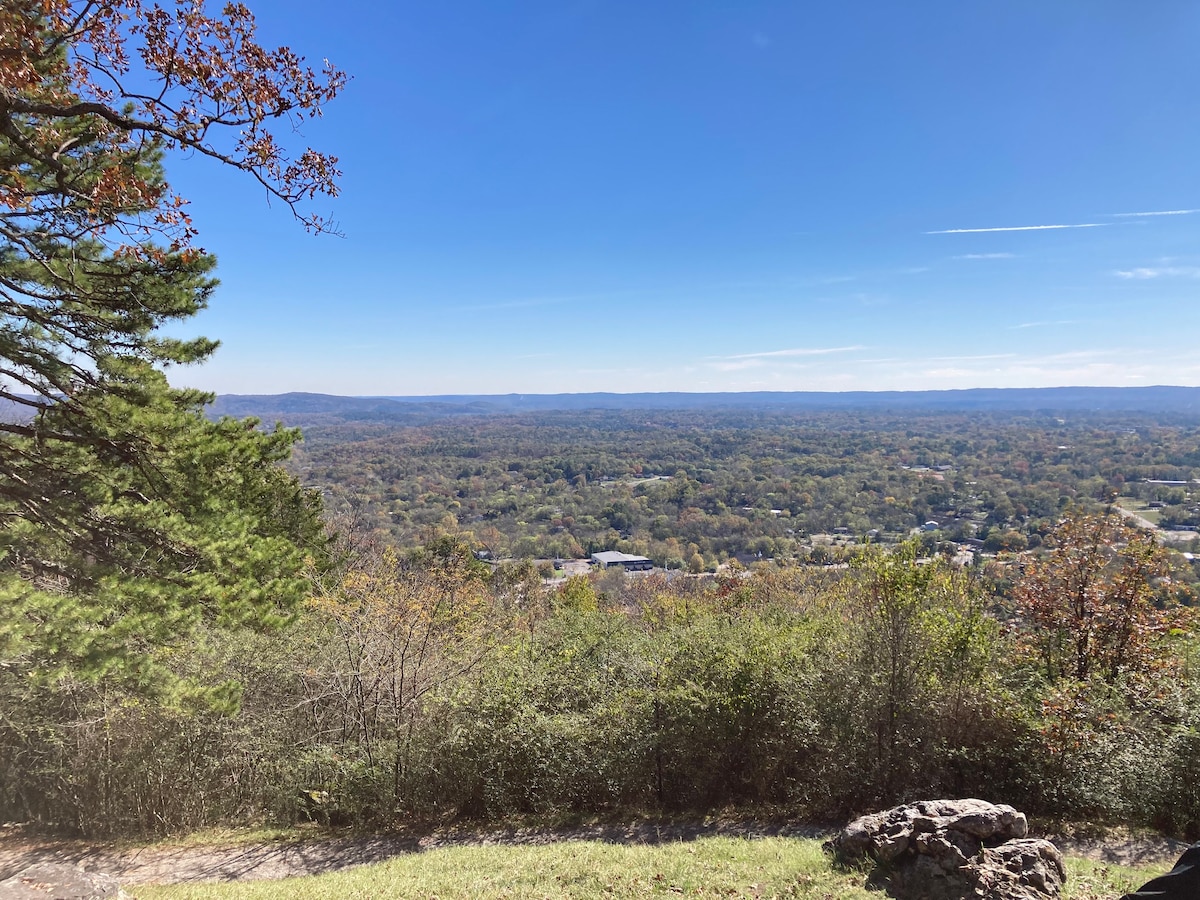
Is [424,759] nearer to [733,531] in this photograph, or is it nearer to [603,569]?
[603,569]

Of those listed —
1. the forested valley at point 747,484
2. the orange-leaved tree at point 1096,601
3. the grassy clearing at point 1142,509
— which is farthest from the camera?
the forested valley at point 747,484

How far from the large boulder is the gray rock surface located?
6.67m

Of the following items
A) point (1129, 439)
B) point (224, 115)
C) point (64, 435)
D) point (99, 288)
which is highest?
point (224, 115)

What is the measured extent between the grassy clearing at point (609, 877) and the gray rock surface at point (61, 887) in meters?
0.91

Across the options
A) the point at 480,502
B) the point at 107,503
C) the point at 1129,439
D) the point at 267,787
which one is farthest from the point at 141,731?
the point at 1129,439

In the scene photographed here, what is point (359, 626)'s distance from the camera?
9.43m

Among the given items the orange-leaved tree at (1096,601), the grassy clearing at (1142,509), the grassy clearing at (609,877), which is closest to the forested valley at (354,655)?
the orange-leaved tree at (1096,601)

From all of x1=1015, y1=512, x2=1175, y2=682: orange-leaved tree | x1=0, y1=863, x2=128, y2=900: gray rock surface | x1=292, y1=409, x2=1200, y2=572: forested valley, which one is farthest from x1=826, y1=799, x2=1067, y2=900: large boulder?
x1=0, y1=863, x2=128, y2=900: gray rock surface

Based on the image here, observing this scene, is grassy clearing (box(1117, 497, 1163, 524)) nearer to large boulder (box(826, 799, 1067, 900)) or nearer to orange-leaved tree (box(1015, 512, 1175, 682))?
orange-leaved tree (box(1015, 512, 1175, 682))

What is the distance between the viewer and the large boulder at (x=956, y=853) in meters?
4.59

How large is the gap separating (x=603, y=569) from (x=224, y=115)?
40.8 meters

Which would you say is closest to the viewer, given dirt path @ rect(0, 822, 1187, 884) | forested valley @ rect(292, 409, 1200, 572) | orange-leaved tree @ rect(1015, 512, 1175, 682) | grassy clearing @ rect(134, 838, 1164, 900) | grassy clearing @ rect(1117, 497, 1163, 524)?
grassy clearing @ rect(134, 838, 1164, 900)

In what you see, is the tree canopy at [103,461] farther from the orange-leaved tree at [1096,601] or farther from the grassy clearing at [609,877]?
the orange-leaved tree at [1096,601]

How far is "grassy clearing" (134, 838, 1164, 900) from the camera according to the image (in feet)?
17.5
